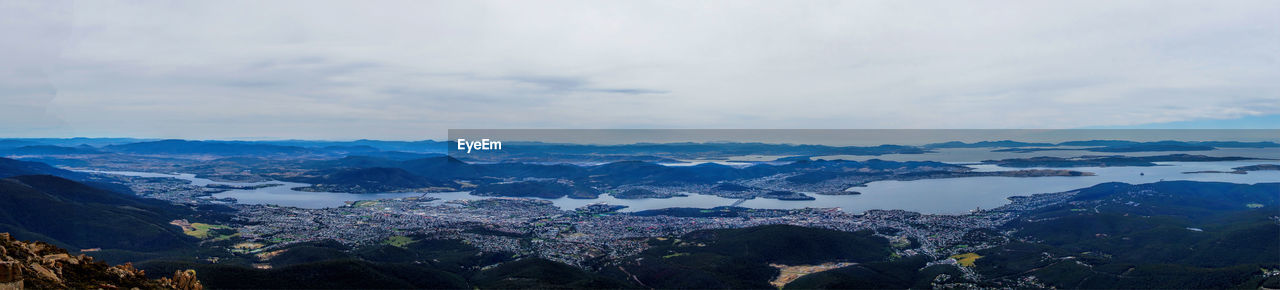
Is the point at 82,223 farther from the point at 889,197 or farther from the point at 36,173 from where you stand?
the point at 889,197

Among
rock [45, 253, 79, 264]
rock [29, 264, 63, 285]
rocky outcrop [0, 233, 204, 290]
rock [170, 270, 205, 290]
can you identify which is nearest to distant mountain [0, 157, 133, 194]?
rock [170, 270, 205, 290]

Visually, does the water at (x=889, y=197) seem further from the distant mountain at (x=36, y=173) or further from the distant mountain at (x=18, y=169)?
the distant mountain at (x=18, y=169)

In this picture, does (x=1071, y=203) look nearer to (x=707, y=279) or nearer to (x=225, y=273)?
(x=707, y=279)

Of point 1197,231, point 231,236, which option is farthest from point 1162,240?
point 231,236

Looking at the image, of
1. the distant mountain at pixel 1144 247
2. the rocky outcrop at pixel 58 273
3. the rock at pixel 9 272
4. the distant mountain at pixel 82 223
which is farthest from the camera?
the distant mountain at pixel 82 223

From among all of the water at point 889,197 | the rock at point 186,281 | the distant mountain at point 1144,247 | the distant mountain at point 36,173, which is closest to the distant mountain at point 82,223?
the water at point 889,197

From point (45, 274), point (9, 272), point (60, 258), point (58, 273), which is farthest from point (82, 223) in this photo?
point (9, 272)
